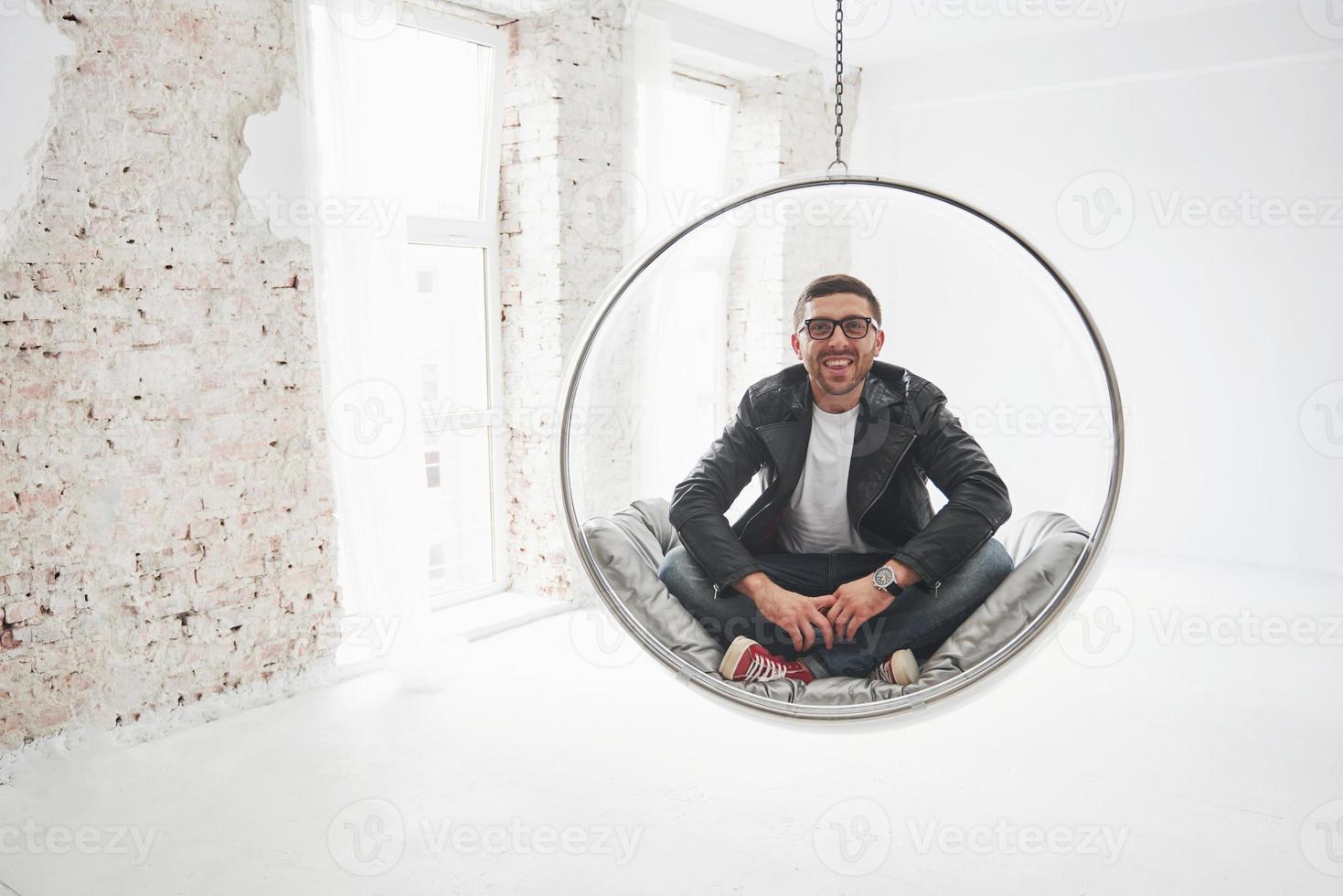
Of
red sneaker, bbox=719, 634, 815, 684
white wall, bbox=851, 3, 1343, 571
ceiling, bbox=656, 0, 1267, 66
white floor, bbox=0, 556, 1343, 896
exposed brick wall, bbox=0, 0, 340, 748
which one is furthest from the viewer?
white wall, bbox=851, 3, 1343, 571

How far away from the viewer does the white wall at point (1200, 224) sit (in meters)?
4.34

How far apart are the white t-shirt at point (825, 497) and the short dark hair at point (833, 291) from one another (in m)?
0.16

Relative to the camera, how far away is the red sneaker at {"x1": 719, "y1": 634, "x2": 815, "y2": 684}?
1759 mm

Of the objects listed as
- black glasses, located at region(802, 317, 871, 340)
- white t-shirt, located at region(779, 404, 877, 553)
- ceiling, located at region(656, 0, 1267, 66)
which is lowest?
white t-shirt, located at region(779, 404, 877, 553)

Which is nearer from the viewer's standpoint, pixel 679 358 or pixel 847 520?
pixel 847 520

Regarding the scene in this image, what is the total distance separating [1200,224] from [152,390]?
4.34 m

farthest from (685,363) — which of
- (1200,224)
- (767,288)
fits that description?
(1200,224)

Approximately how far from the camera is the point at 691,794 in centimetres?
247

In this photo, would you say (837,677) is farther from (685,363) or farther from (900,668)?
(685,363)

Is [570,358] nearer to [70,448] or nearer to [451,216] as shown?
[70,448]

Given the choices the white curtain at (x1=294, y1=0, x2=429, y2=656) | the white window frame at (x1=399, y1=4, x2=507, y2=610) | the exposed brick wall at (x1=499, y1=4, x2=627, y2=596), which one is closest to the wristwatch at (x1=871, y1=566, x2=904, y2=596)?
the white curtain at (x1=294, y1=0, x2=429, y2=656)

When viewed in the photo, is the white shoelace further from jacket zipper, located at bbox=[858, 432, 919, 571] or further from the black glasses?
the black glasses

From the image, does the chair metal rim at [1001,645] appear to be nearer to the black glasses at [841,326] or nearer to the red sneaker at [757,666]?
the red sneaker at [757,666]

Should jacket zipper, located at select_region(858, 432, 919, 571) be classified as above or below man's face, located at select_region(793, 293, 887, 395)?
below
